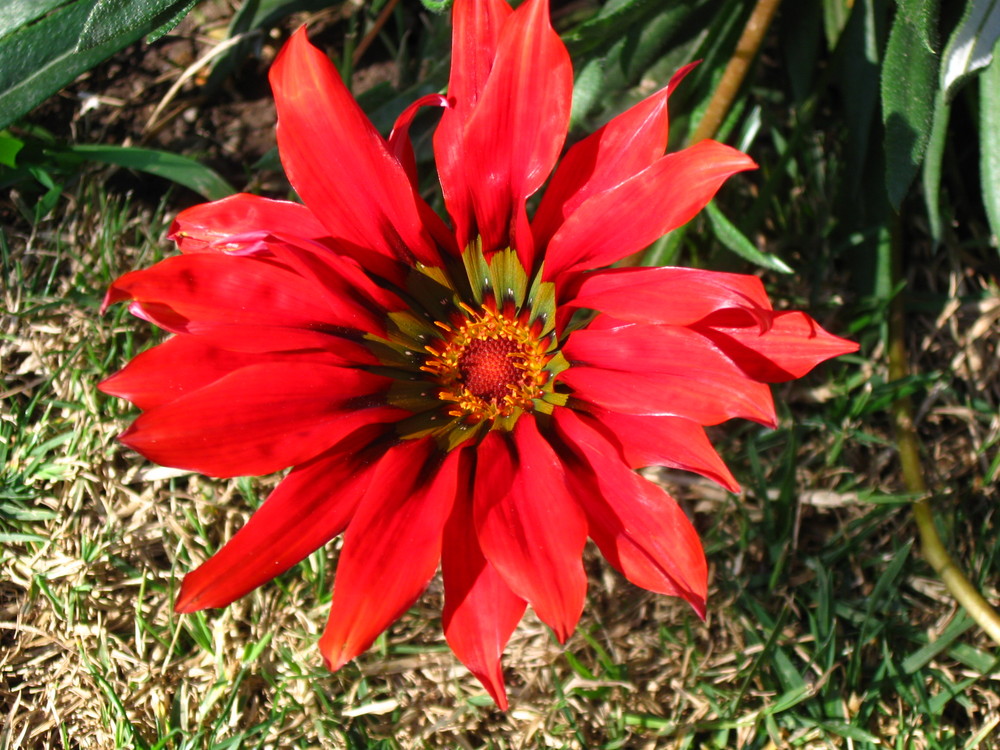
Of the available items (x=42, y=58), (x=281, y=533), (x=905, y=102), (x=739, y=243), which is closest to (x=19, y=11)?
(x=42, y=58)

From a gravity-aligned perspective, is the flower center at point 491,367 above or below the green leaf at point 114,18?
below

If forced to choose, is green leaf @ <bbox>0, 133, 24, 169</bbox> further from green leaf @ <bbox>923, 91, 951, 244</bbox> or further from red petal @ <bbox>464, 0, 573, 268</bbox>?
green leaf @ <bbox>923, 91, 951, 244</bbox>

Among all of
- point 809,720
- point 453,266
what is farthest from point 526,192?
point 809,720

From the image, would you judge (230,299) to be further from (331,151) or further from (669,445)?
(669,445)

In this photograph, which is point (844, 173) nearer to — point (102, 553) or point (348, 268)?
point (348, 268)

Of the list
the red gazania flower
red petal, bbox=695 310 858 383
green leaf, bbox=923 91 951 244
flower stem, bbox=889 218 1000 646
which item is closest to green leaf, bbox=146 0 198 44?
the red gazania flower

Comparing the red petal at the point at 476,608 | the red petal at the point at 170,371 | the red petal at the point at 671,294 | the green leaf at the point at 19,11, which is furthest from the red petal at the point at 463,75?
the green leaf at the point at 19,11

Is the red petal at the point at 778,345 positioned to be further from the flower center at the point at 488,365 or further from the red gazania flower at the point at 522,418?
the flower center at the point at 488,365
